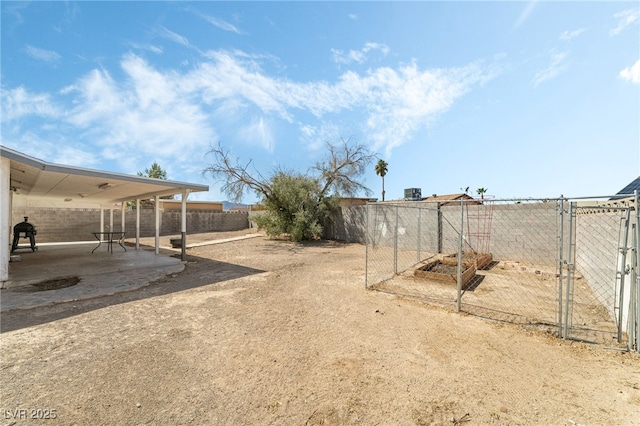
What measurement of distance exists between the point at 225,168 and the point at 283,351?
15.7m

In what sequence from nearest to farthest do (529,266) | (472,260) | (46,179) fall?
(46,179)
(472,260)
(529,266)

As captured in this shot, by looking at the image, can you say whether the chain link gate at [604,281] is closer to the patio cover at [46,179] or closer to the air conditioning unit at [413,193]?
the patio cover at [46,179]

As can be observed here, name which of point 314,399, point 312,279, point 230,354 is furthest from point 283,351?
point 312,279

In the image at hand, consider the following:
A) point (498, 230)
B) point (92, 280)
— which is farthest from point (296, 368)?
point (498, 230)

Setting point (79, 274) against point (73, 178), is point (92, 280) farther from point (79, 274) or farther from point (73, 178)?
point (73, 178)

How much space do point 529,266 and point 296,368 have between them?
348 inches

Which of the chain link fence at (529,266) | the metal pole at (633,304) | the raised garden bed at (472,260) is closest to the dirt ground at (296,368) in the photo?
the metal pole at (633,304)

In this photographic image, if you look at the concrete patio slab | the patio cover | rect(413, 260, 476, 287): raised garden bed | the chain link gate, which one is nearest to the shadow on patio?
the concrete patio slab

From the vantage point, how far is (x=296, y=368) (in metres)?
2.81

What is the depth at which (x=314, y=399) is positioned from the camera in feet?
7.66

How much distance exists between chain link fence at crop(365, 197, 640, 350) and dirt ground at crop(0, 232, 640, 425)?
66cm

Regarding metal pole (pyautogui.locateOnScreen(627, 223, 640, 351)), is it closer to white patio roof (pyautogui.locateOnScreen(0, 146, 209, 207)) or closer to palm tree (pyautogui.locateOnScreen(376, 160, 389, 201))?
white patio roof (pyautogui.locateOnScreen(0, 146, 209, 207))

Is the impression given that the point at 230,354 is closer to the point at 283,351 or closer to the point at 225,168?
the point at 283,351

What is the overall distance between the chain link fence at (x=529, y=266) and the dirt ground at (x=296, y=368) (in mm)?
661
